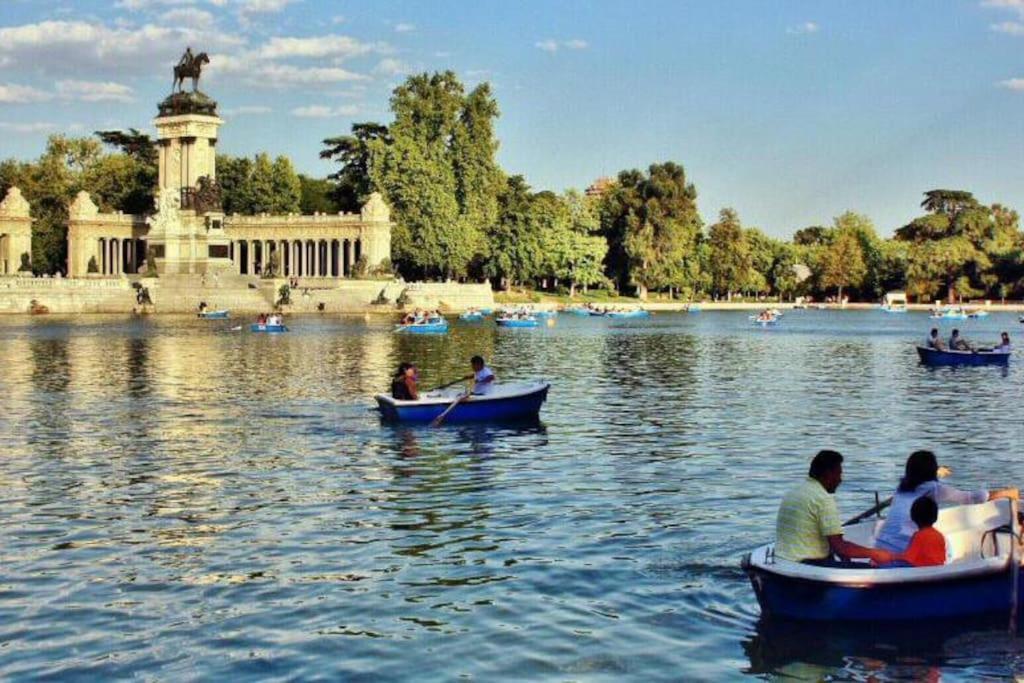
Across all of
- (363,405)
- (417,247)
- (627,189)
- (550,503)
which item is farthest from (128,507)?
(627,189)

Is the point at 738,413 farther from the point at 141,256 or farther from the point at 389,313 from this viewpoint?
the point at 141,256

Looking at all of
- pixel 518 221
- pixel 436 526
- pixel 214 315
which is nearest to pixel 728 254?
pixel 518 221

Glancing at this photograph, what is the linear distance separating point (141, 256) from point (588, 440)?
11346 centimetres

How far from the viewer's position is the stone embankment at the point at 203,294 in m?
107

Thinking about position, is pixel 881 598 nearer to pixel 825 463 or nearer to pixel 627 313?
pixel 825 463

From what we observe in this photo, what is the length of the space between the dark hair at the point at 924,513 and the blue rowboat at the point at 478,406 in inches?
684

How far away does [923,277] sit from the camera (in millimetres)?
175125

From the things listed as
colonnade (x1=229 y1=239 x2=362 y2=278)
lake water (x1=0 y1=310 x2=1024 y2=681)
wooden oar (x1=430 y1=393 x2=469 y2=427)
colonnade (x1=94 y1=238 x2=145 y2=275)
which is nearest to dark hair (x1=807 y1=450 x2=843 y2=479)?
lake water (x1=0 y1=310 x2=1024 y2=681)

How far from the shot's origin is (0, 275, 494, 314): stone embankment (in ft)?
351

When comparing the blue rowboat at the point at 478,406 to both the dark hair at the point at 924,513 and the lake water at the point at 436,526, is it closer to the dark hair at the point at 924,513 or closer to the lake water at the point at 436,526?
the lake water at the point at 436,526

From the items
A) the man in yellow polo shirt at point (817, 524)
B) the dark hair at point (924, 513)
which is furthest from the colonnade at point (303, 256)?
the dark hair at point (924, 513)

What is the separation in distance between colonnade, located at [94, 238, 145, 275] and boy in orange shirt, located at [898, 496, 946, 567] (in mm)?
122929

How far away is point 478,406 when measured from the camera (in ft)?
103

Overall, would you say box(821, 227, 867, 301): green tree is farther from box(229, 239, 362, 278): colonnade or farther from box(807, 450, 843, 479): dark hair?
box(807, 450, 843, 479): dark hair
